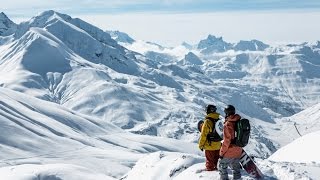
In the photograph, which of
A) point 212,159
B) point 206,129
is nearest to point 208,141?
point 206,129

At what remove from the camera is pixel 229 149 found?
856 inches

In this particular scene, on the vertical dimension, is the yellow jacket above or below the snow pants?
above

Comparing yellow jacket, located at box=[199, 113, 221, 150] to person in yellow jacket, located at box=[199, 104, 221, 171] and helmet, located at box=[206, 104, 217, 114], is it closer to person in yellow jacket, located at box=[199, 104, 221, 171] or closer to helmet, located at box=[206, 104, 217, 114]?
person in yellow jacket, located at box=[199, 104, 221, 171]

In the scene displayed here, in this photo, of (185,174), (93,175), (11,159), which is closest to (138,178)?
(185,174)

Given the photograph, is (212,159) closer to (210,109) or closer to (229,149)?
(229,149)

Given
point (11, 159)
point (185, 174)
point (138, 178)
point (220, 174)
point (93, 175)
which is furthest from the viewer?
point (11, 159)

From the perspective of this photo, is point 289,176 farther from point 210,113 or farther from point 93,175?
point 93,175

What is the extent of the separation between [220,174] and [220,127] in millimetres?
1978

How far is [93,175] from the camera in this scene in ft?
187

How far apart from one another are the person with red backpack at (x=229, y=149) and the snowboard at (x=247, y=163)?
0.39 metres

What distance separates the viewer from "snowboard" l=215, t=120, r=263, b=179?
2238 centimetres

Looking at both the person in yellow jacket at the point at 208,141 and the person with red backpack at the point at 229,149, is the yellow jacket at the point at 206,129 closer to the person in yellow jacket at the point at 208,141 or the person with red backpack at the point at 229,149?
the person in yellow jacket at the point at 208,141

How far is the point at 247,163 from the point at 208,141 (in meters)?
1.92

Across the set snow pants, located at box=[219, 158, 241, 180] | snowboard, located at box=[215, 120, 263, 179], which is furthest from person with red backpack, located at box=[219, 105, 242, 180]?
snowboard, located at box=[215, 120, 263, 179]
